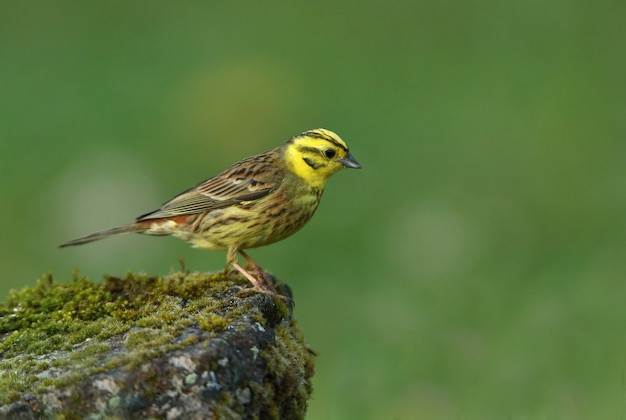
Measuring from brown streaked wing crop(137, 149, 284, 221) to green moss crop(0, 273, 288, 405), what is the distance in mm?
690

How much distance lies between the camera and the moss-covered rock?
A: 4984 mm

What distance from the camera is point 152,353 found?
201 inches

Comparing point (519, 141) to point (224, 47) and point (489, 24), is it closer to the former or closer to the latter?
point (489, 24)

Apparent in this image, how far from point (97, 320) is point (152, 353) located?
94 centimetres

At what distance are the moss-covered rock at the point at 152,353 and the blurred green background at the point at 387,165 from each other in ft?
8.73

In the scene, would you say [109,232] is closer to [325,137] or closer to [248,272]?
[248,272]

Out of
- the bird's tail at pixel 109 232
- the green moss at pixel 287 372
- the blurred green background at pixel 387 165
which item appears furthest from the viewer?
the blurred green background at pixel 387 165

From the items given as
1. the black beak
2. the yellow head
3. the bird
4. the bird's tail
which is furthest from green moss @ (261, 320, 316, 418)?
the bird's tail

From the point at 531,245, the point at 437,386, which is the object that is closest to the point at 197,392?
the point at 437,386

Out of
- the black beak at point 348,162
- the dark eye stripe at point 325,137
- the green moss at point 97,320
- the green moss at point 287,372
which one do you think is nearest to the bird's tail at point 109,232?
the green moss at point 97,320

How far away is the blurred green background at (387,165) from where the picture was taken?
32.1 feet

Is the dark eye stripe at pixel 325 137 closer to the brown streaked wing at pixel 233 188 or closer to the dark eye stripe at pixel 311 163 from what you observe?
the dark eye stripe at pixel 311 163

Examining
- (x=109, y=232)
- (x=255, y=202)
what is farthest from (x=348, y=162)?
(x=109, y=232)

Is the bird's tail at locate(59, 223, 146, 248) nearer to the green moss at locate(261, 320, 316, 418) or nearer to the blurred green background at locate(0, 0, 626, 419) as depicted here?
the green moss at locate(261, 320, 316, 418)
